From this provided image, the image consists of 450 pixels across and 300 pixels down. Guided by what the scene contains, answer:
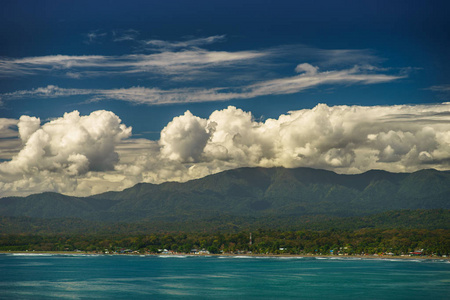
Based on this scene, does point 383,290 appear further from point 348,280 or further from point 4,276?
point 4,276

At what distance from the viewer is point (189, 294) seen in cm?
12362

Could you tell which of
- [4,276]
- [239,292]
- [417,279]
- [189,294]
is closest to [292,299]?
[239,292]

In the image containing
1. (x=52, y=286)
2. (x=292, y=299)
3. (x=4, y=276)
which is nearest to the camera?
(x=292, y=299)

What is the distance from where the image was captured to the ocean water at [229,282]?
12231 cm

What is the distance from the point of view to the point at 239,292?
126500 millimetres

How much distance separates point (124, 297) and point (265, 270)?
237 feet

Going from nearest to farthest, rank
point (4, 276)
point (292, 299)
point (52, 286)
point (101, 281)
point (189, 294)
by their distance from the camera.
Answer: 1. point (292, 299)
2. point (189, 294)
3. point (52, 286)
4. point (101, 281)
5. point (4, 276)

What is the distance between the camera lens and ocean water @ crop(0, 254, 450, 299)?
122 meters

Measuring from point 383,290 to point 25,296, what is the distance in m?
78.1

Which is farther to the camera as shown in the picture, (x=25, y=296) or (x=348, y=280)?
(x=348, y=280)

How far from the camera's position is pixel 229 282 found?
146000mm

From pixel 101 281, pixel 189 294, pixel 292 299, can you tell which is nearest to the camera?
pixel 292 299

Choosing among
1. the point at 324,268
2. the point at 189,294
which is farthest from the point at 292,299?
the point at 324,268

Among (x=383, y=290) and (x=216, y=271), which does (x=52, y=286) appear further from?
(x=383, y=290)
